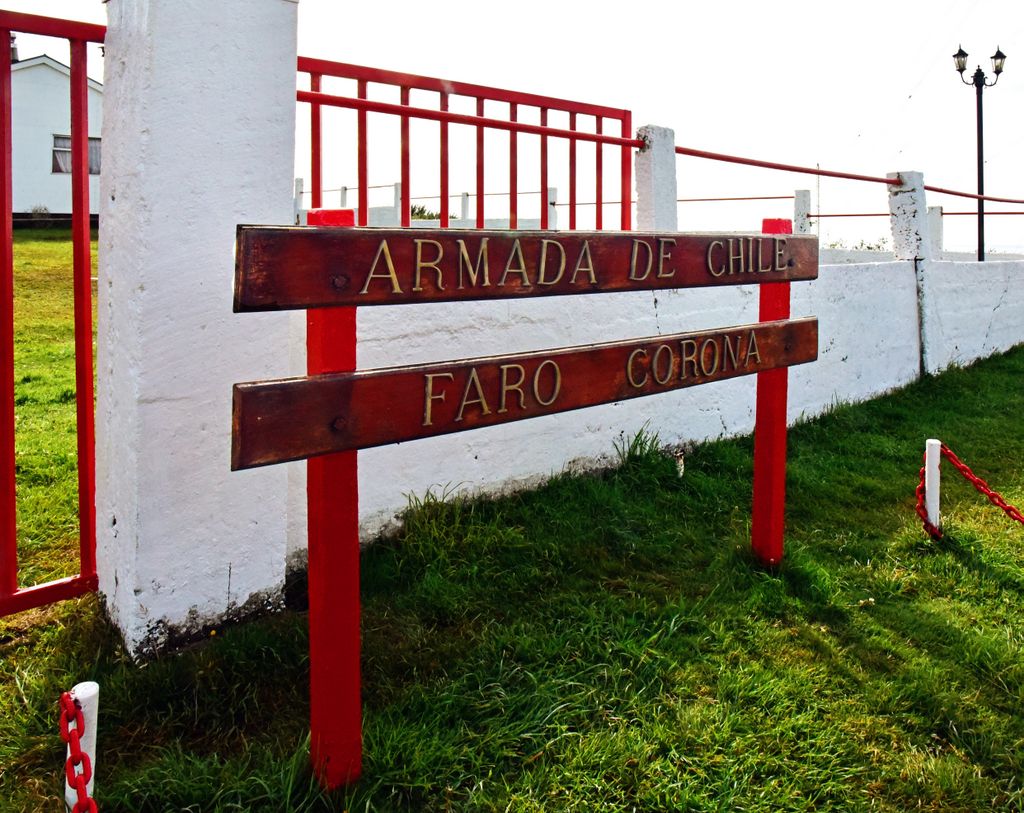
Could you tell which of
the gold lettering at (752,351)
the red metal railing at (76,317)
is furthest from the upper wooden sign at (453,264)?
the red metal railing at (76,317)

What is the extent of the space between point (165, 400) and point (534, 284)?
1.28 m

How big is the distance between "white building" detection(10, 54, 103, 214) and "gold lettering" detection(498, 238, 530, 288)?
21.5m

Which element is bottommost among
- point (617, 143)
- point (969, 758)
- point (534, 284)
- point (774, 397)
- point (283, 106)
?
point (969, 758)

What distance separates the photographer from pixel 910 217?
27.6ft

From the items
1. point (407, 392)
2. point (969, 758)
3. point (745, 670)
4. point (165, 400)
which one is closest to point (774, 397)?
point (745, 670)

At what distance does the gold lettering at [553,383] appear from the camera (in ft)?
8.89

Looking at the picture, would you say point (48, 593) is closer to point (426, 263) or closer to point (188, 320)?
point (188, 320)

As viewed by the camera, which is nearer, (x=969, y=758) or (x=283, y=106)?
(x=969, y=758)

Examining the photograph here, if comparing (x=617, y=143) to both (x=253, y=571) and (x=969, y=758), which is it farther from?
(x=969, y=758)

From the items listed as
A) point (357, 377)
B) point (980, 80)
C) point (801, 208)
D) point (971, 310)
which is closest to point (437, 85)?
point (357, 377)

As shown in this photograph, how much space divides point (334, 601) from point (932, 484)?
331 centimetres

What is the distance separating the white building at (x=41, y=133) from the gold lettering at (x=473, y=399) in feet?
71.1

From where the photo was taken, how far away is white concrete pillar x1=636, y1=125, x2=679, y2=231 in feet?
17.4

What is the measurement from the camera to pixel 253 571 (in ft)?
10.6
